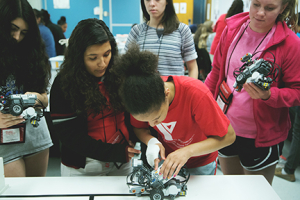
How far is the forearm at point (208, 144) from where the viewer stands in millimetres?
948

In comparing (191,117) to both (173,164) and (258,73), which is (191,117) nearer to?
(173,164)

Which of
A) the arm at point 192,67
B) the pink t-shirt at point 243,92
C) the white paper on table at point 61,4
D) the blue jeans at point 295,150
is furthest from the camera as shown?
the white paper on table at point 61,4

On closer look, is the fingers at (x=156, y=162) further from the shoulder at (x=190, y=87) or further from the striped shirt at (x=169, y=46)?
the striped shirt at (x=169, y=46)

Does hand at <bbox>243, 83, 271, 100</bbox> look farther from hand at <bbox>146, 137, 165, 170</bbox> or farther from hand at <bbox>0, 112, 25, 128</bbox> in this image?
hand at <bbox>0, 112, 25, 128</bbox>

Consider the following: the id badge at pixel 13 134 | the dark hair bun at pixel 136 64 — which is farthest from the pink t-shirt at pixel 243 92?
the id badge at pixel 13 134

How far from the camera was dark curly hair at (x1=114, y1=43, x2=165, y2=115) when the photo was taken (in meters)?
0.85

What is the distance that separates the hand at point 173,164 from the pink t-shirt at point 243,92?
0.46m

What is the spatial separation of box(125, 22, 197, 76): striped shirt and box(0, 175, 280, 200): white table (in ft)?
2.77

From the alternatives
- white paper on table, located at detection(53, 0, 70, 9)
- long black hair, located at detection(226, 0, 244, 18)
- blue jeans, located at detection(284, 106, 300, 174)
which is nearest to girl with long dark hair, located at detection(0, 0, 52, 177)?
long black hair, located at detection(226, 0, 244, 18)

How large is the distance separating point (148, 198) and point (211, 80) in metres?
0.85

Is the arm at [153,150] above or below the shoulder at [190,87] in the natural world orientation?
below

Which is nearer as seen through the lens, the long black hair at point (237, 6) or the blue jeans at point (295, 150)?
the blue jeans at point (295, 150)

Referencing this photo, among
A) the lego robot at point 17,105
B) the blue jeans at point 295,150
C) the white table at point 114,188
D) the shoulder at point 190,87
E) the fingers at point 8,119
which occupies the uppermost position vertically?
the shoulder at point 190,87

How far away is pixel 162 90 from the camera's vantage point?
895 mm
